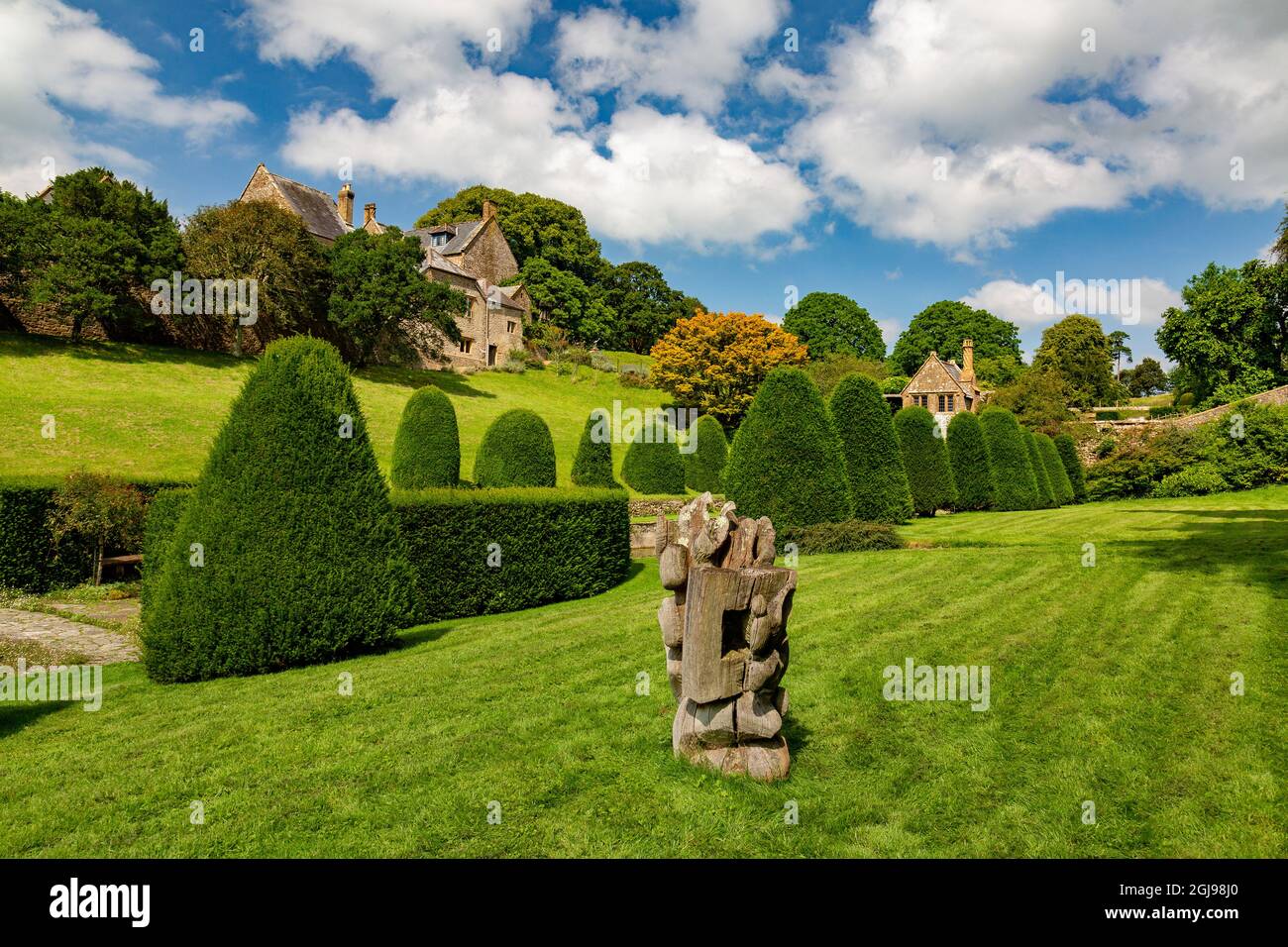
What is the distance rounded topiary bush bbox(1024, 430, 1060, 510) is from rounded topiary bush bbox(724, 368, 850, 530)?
19369 millimetres

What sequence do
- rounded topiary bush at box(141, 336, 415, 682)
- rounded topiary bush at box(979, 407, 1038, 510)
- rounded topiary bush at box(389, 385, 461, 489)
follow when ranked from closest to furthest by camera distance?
1. rounded topiary bush at box(141, 336, 415, 682)
2. rounded topiary bush at box(389, 385, 461, 489)
3. rounded topiary bush at box(979, 407, 1038, 510)

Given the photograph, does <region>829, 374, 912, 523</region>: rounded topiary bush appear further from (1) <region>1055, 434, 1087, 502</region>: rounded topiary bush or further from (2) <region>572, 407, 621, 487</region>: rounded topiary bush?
Result: (1) <region>1055, 434, 1087, 502</region>: rounded topiary bush

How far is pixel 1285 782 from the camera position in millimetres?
4324

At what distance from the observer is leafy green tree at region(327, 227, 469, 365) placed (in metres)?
38.7

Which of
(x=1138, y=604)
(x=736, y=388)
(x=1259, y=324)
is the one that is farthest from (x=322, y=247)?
(x=1259, y=324)

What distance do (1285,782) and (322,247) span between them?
45260mm

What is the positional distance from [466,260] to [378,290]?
18.1 metres

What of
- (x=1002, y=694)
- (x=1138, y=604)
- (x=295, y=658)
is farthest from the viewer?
(x=1138, y=604)

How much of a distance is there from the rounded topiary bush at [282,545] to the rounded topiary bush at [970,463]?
24.7m

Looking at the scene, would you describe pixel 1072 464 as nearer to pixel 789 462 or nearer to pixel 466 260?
pixel 789 462

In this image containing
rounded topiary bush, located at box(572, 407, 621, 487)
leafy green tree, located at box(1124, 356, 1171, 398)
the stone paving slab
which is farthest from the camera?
leafy green tree, located at box(1124, 356, 1171, 398)

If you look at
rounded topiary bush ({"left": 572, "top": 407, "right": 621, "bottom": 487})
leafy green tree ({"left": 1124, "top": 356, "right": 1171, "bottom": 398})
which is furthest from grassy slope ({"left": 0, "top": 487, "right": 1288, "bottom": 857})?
leafy green tree ({"left": 1124, "top": 356, "right": 1171, "bottom": 398})

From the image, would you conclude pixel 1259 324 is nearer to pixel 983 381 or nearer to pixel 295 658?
pixel 983 381

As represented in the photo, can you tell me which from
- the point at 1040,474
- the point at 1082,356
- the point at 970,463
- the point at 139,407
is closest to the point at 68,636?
the point at 139,407
